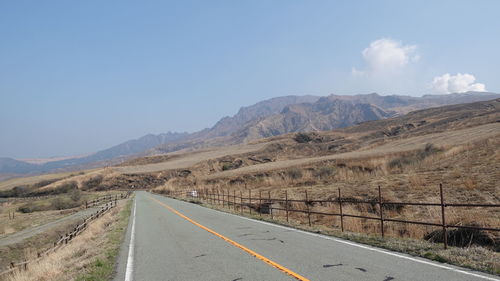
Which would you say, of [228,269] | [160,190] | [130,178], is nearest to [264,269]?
[228,269]

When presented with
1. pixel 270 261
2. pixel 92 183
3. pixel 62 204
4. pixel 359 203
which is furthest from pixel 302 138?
pixel 270 261

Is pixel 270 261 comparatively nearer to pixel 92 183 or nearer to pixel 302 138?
pixel 92 183

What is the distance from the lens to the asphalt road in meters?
7.75

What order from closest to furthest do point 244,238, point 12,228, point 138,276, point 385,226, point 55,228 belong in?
point 138,276, point 244,238, point 385,226, point 55,228, point 12,228

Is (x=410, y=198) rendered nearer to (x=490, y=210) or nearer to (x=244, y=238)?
(x=490, y=210)

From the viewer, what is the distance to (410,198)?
63.2 ft

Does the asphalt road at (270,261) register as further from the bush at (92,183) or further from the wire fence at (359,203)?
the bush at (92,183)

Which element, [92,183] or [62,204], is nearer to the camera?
[62,204]

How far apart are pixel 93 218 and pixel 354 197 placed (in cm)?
2062

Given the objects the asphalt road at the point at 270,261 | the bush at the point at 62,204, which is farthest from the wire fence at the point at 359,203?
the bush at the point at 62,204

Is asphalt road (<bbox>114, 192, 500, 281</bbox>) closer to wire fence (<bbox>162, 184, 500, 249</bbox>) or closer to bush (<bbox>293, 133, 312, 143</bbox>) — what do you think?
wire fence (<bbox>162, 184, 500, 249</bbox>)

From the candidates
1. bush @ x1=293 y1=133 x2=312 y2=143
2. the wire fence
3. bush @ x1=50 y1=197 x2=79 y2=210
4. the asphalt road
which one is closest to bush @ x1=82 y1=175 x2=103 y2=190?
bush @ x1=50 y1=197 x2=79 y2=210

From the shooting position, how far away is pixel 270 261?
941cm

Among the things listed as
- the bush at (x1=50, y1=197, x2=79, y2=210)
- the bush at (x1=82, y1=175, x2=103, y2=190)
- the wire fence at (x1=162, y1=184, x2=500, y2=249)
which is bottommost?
the bush at (x1=82, y1=175, x2=103, y2=190)
